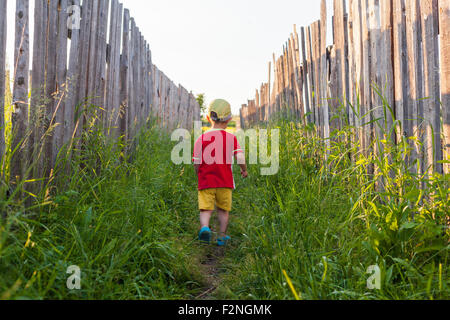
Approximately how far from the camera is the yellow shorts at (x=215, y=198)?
3.22 metres

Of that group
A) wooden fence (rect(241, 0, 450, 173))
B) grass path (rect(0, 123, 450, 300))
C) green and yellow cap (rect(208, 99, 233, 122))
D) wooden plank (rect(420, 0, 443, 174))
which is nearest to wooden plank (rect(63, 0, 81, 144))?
grass path (rect(0, 123, 450, 300))

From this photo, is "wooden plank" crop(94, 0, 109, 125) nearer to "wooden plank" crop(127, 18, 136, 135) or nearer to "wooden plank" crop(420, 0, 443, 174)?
"wooden plank" crop(127, 18, 136, 135)

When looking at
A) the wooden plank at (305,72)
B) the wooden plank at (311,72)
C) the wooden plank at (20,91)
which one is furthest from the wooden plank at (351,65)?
the wooden plank at (20,91)

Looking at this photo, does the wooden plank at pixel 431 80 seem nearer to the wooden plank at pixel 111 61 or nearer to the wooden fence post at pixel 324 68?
the wooden fence post at pixel 324 68

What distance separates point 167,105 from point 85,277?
25.3 feet

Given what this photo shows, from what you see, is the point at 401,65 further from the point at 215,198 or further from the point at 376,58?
the point at 215,198

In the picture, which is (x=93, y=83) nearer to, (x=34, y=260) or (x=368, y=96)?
(x=34, y=260)

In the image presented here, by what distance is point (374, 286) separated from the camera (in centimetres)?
170

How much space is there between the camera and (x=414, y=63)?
8.28 feet

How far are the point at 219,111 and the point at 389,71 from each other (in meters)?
1.54

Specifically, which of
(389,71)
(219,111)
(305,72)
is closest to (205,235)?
(219,111)
